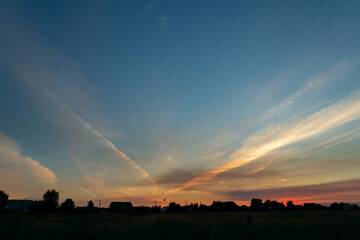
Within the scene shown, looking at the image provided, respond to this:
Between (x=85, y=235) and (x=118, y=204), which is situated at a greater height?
(x=118, y=204)

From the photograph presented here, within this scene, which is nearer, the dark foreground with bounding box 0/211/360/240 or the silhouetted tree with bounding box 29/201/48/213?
the dark foreground with bounding box 0/211/360/240

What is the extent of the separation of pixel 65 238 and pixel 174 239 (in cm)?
474

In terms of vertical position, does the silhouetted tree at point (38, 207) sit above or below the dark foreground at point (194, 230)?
above

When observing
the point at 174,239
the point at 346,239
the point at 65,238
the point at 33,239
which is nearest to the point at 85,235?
the point at 65,238

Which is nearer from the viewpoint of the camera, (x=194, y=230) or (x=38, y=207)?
(x=194, y=230)

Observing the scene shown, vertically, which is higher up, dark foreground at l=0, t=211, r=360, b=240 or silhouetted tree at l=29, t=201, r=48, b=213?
silhouetted tree at l=29, t=201, r=48, b=213

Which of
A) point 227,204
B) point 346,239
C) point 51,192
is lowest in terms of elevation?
point 346,239

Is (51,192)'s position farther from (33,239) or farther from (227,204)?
(33,239)

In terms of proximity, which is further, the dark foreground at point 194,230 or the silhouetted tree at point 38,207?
the silhouetted tree at point 38,207

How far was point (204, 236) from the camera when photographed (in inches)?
435

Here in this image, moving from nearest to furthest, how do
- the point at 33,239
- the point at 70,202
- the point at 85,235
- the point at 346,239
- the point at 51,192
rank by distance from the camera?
1. the point at 346,239
2. the point at 33,239
3. the point at 85,235
4. the point at 70,202
5. the point at 51,192

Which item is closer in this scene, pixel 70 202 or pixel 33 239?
pixel 33 239

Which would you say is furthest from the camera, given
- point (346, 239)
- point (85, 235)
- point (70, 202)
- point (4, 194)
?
point (70, 202)

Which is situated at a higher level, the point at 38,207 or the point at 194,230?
the point at 38,207
